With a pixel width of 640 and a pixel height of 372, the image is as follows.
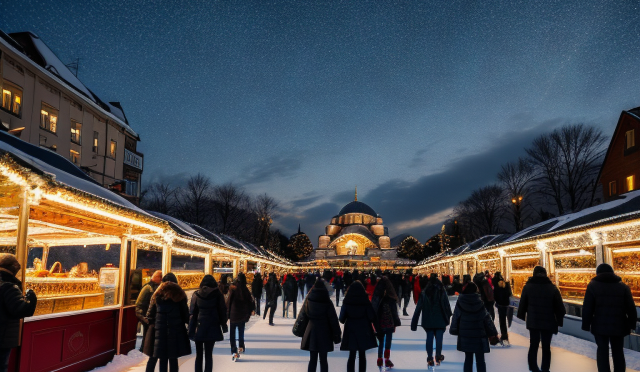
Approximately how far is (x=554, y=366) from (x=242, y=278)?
612cm

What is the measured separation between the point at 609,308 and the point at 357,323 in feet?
Answer: 11.3

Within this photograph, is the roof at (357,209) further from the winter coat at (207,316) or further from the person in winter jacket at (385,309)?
the winter coat at (207,316)

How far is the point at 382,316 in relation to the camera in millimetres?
8328

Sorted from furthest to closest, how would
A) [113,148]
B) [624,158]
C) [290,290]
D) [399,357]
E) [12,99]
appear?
[113,148] < [624,158] < [12,99] < [290,290] < [399,357]

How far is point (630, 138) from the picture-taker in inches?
994

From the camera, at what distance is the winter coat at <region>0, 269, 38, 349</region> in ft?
15.1

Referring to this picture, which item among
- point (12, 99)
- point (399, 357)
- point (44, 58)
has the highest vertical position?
point (44, 58)

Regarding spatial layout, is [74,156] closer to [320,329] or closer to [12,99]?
[12,99]

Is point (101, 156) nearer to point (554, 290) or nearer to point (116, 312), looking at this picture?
point (116, 312)

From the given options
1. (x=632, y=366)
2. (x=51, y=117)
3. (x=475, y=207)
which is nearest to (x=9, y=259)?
(x=632, y=366)

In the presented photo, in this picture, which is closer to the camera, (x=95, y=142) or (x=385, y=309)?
(x=385, y=309)

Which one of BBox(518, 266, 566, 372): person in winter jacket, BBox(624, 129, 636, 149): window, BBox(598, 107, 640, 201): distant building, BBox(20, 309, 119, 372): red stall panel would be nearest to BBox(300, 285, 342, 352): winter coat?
BBox(518, 266, 566, 372): person in winter jacket

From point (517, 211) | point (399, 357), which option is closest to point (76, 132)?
point (399, 357)

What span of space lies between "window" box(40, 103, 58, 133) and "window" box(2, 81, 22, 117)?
197 cm
